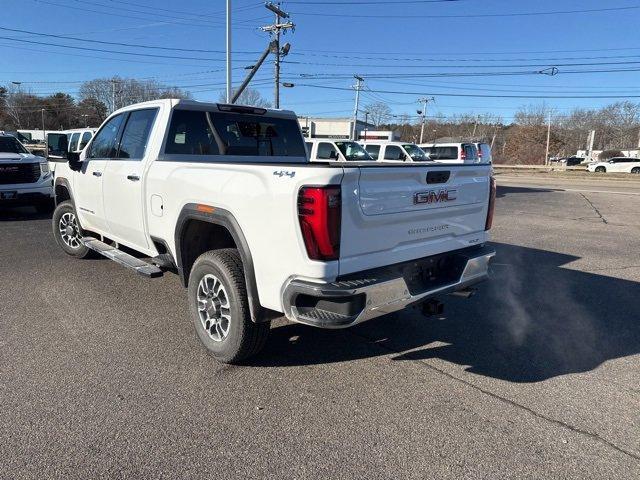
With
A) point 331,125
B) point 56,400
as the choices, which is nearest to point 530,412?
point 56,400

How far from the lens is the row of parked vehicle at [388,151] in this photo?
17.5 meters

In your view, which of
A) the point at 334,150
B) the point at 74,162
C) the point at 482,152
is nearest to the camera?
the point at 74,162

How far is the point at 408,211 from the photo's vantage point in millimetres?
3281

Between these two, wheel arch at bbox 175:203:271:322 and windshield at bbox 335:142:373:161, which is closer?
wheel arch at bbox 175:203:271:322

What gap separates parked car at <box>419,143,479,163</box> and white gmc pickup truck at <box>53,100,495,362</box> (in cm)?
1603

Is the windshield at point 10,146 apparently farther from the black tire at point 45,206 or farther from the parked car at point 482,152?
the parked car at point 482,152

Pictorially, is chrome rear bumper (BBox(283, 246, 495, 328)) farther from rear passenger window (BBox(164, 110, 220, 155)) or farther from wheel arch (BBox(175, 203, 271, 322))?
rear passenger window (BBox(164, 110, 220, 155))

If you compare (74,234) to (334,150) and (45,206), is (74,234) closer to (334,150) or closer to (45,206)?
(45,206)

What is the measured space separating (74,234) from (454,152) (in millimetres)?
17194

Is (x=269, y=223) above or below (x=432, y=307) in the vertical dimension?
above

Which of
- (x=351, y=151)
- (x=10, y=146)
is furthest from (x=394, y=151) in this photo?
(x=10, y=146)

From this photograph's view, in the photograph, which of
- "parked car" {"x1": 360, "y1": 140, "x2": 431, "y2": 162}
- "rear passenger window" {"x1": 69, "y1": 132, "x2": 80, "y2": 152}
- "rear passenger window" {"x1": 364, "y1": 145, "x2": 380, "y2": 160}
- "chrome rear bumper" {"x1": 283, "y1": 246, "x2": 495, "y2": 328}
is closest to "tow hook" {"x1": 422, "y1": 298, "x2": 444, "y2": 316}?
"chrome rear bumper" {"x1": 283, "y1": 246, "x2": 495, "y2": 328}

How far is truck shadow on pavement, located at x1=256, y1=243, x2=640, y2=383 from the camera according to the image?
3.83 m

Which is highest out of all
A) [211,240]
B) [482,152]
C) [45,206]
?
[482,152]
